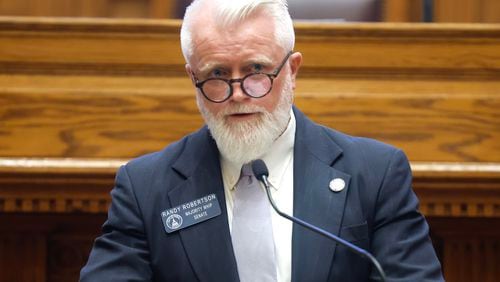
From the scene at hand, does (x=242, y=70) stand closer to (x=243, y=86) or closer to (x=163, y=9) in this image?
(x=243, y=86)

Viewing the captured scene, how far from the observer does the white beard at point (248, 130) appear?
1.40 meters

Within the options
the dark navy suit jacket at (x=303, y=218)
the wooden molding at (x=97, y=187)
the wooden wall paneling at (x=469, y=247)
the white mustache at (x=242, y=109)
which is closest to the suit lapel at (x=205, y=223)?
the dark navy suit jacket at (x=303, y=218)

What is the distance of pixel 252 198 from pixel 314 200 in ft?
0.29

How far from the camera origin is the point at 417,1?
221 cm

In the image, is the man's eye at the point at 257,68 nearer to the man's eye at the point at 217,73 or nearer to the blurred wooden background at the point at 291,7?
the man's eye at the point at 217,73

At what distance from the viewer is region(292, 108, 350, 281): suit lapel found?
4.45 ft

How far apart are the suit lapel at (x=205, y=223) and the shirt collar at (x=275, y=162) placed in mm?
Answer: 19

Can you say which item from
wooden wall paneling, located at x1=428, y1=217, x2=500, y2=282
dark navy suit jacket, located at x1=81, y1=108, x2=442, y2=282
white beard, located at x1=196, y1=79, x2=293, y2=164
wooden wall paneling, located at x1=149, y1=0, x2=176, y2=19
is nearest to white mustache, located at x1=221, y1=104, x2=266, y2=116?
white beard, located at x1=196, y1=79, x2=293, y2=164

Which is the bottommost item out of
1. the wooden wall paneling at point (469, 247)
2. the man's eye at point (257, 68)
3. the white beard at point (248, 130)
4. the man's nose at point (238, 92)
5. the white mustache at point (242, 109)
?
the wooden wall paneling at point (469, 247)

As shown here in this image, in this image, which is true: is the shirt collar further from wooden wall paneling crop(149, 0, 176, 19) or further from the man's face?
wooden wall paneling crop(149, 0, 176, 19)

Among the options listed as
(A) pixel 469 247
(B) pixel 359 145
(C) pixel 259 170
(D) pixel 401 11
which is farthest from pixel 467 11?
(C) pixel 259 170

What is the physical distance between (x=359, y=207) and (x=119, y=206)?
0.34 meters

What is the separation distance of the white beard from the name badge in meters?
0.07

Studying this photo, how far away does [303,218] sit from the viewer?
1.39 m
